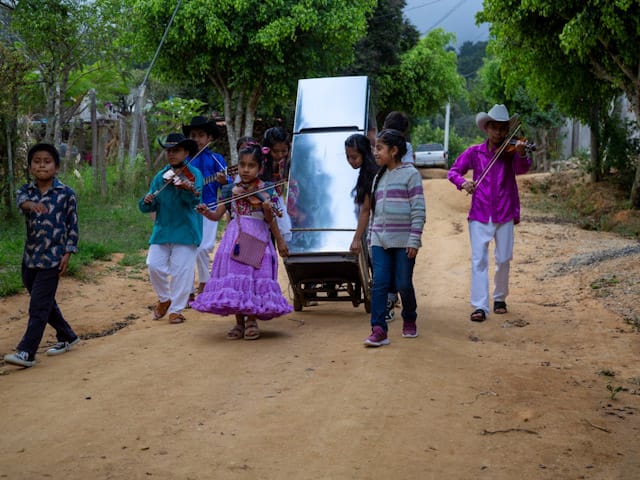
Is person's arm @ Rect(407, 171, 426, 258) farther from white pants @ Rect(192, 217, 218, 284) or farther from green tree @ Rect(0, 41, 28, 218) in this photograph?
green tree @ Rect(0, 41, 28, 218)

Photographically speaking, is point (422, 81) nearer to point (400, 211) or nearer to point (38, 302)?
point (400, 211)

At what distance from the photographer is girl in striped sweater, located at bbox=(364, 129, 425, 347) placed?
680cm

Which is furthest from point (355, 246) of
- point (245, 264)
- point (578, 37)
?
point (578, 37)

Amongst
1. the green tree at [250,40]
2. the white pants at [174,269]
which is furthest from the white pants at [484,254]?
the green tree at [250,40]

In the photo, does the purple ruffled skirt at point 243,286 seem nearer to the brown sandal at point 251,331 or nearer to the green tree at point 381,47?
the brown sandal at point 251,331

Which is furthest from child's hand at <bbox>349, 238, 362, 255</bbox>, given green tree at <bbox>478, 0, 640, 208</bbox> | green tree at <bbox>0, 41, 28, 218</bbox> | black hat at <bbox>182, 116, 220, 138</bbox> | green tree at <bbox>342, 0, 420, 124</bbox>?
green tree at <bbox>342, 0, 420, 124</bbox>

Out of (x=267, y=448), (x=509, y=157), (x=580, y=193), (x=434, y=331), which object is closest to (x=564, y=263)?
(x=509, y=157)

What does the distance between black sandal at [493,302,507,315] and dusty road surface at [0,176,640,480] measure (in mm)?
124

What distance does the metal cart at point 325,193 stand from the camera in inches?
319

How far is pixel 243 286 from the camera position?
23.3 feet

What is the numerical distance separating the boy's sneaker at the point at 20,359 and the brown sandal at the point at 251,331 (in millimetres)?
1767

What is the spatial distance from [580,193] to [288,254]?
16287 millimetres

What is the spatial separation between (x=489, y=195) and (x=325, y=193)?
1.69m

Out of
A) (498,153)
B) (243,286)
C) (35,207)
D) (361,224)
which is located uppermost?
(498,153)
